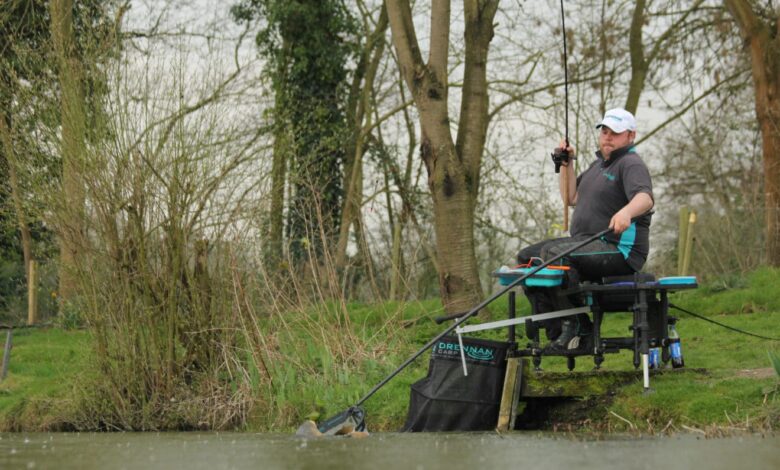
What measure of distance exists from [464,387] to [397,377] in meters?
1.89

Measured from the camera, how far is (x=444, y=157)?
13.9 metres

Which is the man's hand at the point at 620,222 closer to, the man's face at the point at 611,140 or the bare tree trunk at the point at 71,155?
the man's face at the point at 611,140

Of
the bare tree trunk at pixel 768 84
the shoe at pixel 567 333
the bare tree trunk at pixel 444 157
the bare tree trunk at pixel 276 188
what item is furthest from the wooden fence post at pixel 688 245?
the shoe at pixel 567 333

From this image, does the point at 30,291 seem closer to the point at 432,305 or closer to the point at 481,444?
the point at 432,305

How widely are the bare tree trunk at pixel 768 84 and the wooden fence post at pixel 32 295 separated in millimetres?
12248

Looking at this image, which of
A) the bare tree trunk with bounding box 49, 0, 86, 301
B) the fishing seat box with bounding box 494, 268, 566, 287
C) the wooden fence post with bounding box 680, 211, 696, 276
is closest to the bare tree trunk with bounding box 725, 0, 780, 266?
the wooden fence post with bounding box 680, 211, 696, 276

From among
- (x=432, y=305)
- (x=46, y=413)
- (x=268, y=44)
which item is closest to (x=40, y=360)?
(x=46, y=413)

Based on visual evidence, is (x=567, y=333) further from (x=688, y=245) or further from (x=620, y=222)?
(x=688, y=245)

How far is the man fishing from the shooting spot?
27.1 ft

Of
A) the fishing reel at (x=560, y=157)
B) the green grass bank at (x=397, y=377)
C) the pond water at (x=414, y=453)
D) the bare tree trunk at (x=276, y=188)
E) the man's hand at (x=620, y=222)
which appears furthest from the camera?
the bare tree trunk at (x=276, y=188)

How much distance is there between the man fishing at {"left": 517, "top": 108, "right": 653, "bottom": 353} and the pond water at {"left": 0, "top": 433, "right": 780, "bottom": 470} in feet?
3.01

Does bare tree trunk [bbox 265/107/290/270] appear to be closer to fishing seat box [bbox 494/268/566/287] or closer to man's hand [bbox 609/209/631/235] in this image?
fishing seat box [bbox 494/268/566/287]

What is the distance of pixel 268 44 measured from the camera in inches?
938

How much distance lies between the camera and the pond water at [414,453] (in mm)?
5934
